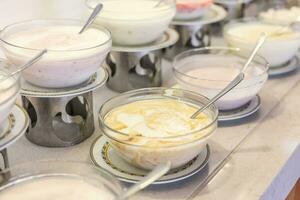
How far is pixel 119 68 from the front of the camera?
1016 mm

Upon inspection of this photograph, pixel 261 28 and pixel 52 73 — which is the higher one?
pixel 52 73

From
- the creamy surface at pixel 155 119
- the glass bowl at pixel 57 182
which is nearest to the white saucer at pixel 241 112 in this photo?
the creamy surface at pixel 155 119

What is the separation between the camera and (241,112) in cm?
95

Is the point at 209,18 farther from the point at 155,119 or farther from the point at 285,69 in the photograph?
the point at 155,119

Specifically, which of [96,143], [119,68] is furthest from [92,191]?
[119,68]

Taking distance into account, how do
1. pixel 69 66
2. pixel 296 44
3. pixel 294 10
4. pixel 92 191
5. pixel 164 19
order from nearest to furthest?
1. pixel 92 191
2. pixel 69 66
3. pixel 164 19
4. pixel 296 44
5. pixel 294 10

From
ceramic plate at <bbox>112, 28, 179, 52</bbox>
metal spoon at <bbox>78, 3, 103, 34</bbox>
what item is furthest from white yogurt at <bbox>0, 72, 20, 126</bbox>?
ceramic plate at <bbox>112, 28, 179, 52</bbox>

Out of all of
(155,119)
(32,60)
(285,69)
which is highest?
(32,60)

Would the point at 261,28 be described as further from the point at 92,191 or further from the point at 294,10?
the point at 92,191

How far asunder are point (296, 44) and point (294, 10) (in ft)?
0.70

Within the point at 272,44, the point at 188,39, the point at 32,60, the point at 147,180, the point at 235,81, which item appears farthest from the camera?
the point at 188,39

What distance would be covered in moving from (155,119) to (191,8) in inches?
17.3

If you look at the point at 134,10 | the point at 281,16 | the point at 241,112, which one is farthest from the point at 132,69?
the point at 281,16

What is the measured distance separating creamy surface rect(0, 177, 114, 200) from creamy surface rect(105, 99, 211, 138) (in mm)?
123
